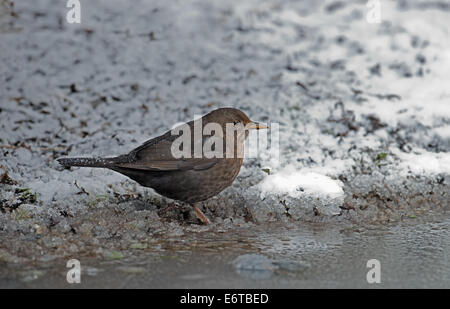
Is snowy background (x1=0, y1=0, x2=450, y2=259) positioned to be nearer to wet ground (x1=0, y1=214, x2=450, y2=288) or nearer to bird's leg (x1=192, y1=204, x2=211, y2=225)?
bird's leg (x1=192, y1=204, x2=211, y2=225)

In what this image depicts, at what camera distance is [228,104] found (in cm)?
583

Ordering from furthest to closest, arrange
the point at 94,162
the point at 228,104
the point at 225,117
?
the point at 228,104
the point at 225,117
the point at 94,162

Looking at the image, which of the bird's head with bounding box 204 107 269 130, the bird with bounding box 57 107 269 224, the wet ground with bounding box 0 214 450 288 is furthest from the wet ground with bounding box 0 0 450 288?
the bird's head with bounding box 204 107 269 130

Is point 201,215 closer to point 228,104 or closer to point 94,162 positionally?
point 94,162

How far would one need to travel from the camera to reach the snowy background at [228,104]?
392 centimetres

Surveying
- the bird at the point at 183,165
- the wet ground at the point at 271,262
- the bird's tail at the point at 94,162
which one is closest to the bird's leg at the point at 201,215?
the bird at the point at 183,165

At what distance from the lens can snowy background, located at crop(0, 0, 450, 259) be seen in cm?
392

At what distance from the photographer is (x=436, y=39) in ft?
23.1

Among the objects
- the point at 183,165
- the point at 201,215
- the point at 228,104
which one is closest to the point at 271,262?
the point at 201,215

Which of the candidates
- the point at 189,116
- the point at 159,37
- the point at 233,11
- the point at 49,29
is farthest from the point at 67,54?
the point at 233,11

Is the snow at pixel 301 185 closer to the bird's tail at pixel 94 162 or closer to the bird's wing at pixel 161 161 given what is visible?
the bird's wing at pixel 161 161

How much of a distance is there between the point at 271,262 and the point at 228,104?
308 centimetres

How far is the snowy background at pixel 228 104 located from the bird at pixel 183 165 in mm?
199

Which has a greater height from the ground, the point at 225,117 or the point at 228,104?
the point at 228,104
